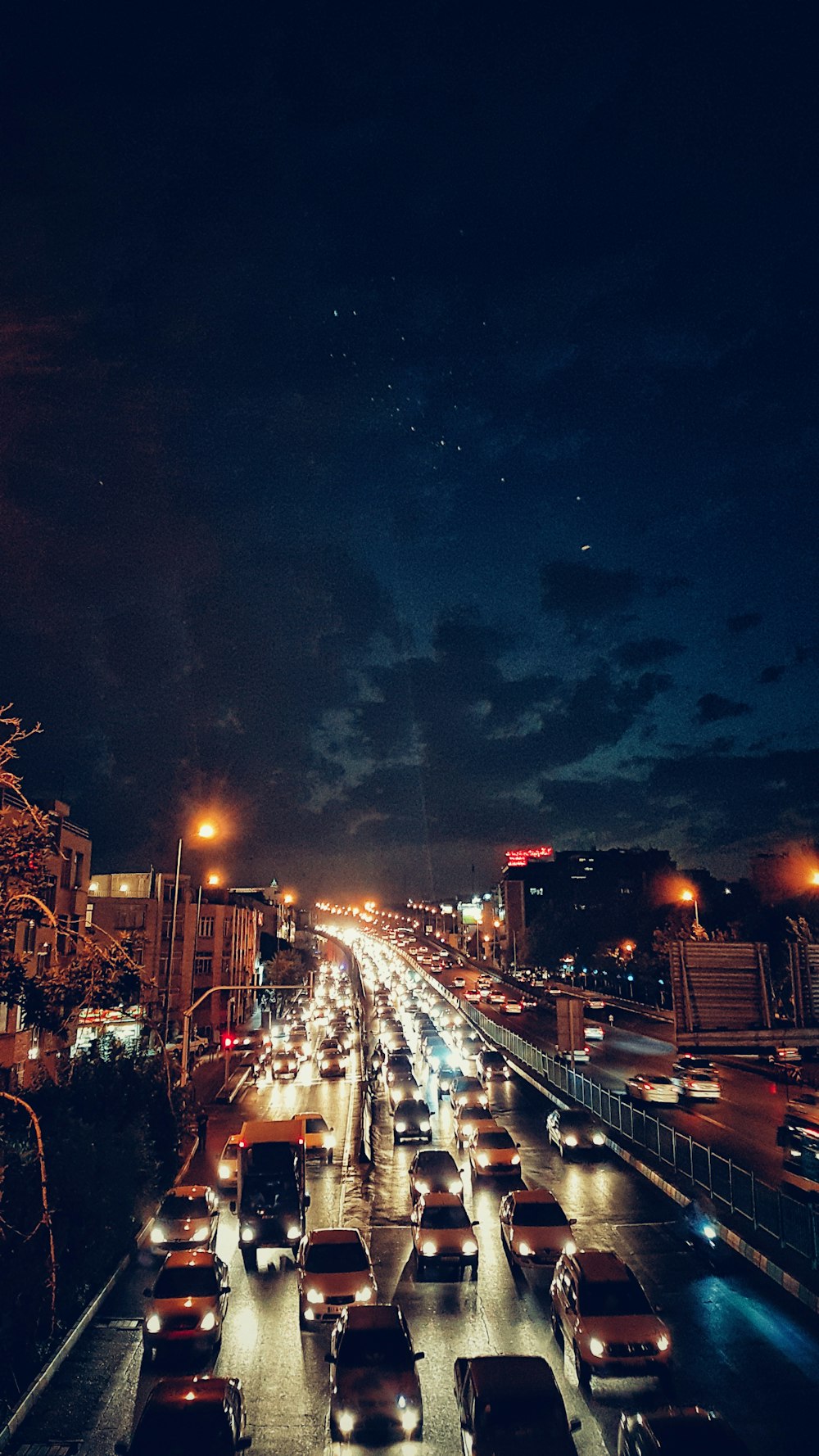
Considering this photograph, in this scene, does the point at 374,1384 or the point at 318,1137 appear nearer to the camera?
the point at 374,1384

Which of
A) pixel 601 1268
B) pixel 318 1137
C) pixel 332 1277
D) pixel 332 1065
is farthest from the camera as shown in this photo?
pixel 332 1065

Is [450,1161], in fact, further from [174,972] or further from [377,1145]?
[174,972]

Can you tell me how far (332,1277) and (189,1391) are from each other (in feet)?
19.7

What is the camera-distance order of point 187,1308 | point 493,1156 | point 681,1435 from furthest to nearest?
point 493,1156, point 187,1308, point 681,1435

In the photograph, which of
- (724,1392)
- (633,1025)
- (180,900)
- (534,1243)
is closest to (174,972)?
(180,900)

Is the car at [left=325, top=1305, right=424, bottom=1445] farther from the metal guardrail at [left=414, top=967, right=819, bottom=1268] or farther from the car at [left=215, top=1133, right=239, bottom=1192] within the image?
the car at [left=215, top=1133, right=239, bottom=1192]

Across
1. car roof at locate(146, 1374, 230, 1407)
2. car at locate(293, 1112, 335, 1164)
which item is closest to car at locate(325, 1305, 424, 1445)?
car roof at locate(146, 1374, 230, 1407)

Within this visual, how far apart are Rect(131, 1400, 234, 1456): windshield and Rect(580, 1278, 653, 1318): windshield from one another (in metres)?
6.28

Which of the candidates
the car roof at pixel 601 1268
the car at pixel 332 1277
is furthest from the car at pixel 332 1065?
the car roof at pixel 601 1268

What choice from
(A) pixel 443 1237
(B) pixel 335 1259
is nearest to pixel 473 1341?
(B) pixel 335 1259

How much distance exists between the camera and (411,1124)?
34875 mm

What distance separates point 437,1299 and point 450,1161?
797 centimetres

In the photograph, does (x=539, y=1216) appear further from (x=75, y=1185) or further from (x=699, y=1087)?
(x=699, y=1087)

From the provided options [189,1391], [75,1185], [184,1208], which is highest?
[75,1185]
